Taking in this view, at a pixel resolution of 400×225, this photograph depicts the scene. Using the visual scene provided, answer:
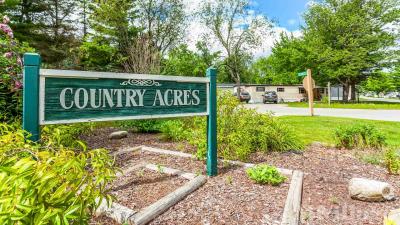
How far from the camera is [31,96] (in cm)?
187

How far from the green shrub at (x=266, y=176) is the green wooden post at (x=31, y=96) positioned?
7.37ft

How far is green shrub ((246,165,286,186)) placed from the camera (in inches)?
120

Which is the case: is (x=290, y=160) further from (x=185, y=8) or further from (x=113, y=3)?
(x=185, y=8)

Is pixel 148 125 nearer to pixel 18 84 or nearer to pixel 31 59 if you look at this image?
pixel 18 84

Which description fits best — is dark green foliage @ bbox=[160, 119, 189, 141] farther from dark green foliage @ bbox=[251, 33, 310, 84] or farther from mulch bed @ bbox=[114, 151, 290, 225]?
dark green foliage @ bbox=[251, 33, 310, 84]

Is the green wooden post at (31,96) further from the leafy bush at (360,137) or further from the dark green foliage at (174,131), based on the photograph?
the leafy bush at (360,137)

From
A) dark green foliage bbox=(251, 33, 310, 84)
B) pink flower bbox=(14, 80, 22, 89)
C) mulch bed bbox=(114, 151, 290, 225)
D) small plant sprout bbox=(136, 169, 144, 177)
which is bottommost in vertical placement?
mulch bed bbox=(114, 151, 290, 225)

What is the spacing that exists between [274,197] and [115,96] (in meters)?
1.88

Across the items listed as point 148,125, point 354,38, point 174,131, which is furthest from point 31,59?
point 354,38

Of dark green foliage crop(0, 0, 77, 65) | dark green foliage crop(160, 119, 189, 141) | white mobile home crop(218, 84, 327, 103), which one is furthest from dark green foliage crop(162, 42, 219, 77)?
dark green foliage crop(160, 119, 189, 141)

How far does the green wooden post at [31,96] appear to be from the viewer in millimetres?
1846

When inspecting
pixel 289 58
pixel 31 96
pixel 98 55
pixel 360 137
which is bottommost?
pixel 360 137

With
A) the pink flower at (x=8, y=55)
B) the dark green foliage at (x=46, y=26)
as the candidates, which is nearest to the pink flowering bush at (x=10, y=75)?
the pink flower at (x=8, y=55)

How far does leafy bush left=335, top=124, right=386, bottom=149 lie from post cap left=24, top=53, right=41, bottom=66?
16.9 feet
